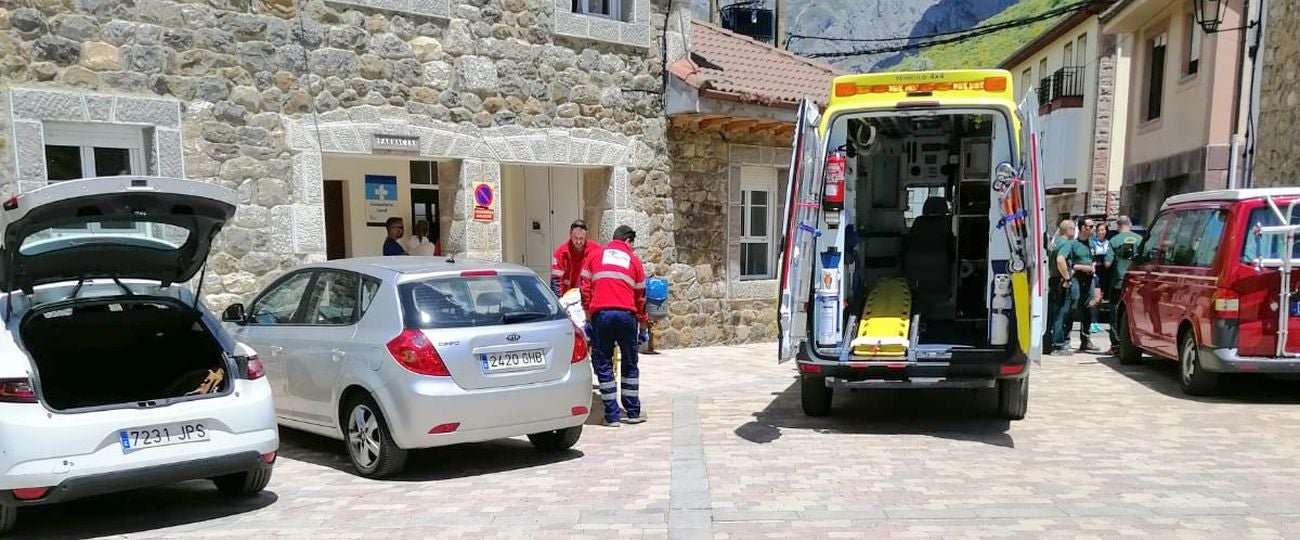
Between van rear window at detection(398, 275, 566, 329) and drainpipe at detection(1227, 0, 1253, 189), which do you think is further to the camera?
drainpipe at detection(1227, 0, 1253, 189)

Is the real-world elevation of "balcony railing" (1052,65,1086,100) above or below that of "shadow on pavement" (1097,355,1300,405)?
above

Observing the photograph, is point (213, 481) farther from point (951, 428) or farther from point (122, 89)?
point (951, 428)

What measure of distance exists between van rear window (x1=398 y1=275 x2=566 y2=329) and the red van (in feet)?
19.0

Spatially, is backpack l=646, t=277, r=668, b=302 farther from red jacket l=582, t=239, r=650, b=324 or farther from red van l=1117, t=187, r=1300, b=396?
red van l=1117, t=187, r=1300, b=396

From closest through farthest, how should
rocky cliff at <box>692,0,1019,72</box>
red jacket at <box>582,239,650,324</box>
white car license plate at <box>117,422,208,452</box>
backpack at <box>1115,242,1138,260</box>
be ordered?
white car license plate at <box>117,422,208,452</box> → red jacket at <box>582,239,650,324</box> → backpack at <box>1115,242,1138,260</box> → rocky cliff at <box>692,0,1019,72</box>

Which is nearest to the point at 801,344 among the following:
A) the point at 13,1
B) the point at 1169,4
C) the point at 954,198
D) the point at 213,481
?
the point at 954,198

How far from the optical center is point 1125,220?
1119 centimetres

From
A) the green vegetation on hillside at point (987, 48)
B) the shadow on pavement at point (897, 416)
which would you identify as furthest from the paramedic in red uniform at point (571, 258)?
the green vegetation on hillside at point (987, 48)

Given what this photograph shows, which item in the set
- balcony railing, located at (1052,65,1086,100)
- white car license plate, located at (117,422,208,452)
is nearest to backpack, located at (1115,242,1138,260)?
white car license plate, located at (117,422,208,452)

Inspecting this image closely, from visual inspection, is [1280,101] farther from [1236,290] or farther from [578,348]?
[578,348]

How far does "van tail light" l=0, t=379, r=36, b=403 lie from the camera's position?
4.18m

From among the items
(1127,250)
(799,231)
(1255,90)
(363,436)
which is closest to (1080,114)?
(1255,90)

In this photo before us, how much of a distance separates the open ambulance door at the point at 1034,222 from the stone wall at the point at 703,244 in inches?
222

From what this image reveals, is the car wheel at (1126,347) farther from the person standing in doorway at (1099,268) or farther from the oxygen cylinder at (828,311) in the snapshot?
the oxygen cylinder at (828,311)
